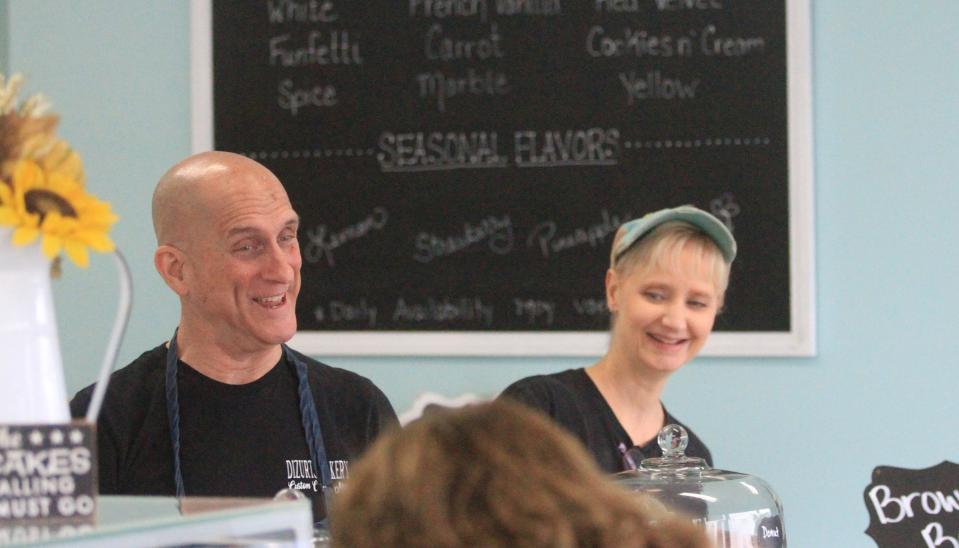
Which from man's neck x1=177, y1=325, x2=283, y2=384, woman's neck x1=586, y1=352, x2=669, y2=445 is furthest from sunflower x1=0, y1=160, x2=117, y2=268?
woman's neck x1=586, y1=352, x2=669, y2=445

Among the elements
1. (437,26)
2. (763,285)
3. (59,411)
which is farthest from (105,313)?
(59,411)

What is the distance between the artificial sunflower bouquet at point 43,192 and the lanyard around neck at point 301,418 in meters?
0.92

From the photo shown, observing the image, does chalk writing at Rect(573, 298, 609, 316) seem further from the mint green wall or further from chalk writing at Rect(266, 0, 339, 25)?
chalk writing at Rect(266, 0, 339, 25)

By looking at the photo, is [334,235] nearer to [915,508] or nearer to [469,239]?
[469,239]

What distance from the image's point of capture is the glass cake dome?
1340 mm

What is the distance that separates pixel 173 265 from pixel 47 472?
1.07m

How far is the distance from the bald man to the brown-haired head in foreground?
47.7 inches

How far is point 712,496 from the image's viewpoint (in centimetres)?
136

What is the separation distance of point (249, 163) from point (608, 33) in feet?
3.88

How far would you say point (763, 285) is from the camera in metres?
2.74

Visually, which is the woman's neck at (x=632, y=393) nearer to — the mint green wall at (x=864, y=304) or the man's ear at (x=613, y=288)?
the man's ear at (x=613, y=288)

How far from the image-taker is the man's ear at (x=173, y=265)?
1871mm

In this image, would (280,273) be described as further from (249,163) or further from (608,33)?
(608,33)

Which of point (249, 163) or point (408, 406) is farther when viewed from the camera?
point (408, 406)
